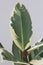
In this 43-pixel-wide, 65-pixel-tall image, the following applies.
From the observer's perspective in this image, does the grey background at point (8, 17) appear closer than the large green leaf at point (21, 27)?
No

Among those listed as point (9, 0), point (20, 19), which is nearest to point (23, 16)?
point (20, 19)

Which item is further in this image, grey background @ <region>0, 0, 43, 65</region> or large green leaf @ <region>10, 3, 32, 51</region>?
grey background @ <region>0, 0, 43, 65</region>

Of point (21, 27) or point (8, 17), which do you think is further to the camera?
point (8, 17)

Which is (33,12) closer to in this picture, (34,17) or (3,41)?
(34,17)
